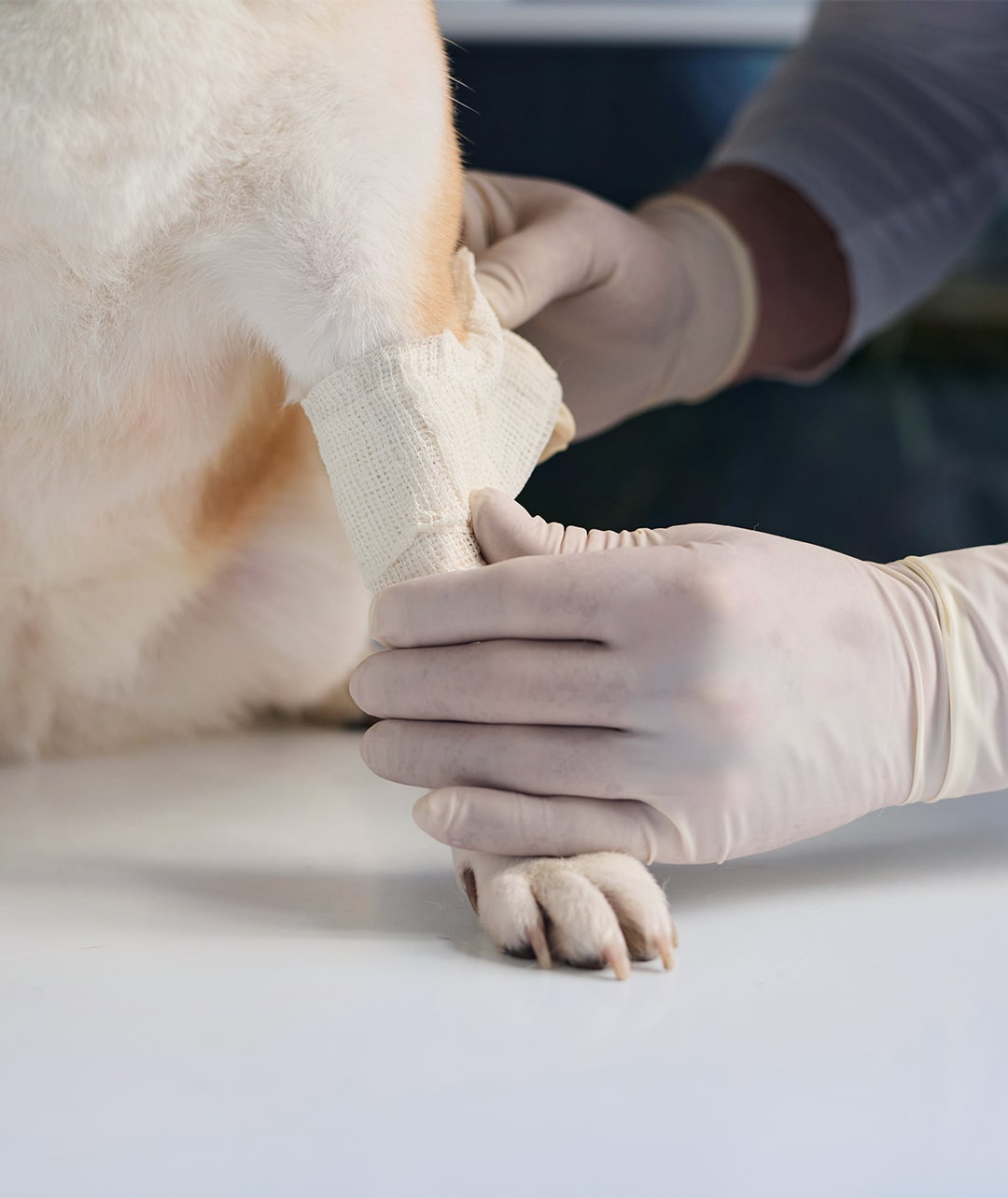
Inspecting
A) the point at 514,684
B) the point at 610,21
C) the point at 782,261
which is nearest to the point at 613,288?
the point at 782,261

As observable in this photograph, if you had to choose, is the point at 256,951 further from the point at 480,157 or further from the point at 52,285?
the point at 480,157

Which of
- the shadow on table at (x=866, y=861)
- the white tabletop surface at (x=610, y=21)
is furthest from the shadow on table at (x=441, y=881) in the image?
the white tabletop surface at (x=610, y=21)

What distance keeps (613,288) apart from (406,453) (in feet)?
2.10

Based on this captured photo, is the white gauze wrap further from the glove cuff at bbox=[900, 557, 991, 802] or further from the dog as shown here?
the glove cuff at bbox=[900, 557, 991, 802]

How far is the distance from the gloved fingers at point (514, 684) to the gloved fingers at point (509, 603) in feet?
0.03

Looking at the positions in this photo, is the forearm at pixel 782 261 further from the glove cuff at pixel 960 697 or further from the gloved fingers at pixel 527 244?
the glove cuff at pixel 960 697

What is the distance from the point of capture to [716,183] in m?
1.64

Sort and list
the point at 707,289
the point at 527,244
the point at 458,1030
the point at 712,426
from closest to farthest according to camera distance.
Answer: the point at 458,1030, the point at 527,244, the point at 707,289, the point at 712,426

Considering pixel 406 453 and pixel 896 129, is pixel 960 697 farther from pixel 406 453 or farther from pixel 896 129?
pixel 896 129

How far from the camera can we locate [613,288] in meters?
1.28

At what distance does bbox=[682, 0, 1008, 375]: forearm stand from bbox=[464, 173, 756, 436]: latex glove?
11 cm

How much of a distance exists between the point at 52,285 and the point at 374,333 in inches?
7.5

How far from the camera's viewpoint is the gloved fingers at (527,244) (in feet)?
3.46

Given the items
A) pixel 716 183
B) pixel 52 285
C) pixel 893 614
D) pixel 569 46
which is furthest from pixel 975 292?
pixel 52 285
